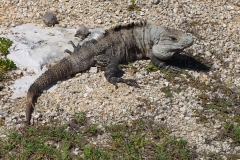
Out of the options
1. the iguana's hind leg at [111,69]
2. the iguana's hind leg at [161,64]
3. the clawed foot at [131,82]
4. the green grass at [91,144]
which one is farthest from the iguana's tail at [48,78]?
the iguana's hind leg at [161,64]

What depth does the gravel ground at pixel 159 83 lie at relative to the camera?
5777mm

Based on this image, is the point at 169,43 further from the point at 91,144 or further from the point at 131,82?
the point at 91,144

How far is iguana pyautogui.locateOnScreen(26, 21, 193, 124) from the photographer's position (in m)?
6.55

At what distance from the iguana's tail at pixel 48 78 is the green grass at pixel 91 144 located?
37 centimetres

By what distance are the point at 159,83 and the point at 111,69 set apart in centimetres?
81

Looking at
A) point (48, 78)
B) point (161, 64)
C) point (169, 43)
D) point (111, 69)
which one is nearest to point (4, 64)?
point (48, 78)

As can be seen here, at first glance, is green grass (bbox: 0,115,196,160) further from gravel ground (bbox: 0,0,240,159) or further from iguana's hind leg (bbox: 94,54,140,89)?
iguana's hind leg (bbox: 94,54,140,89)

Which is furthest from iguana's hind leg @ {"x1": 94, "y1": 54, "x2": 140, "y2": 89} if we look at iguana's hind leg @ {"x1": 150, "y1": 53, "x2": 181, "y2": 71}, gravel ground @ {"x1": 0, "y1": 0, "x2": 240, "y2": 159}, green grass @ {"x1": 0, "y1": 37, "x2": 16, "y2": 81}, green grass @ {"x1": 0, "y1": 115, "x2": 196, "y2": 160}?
green grass @ {"x1": 0, "y1": 37, "x2": 16, "y2": 81}

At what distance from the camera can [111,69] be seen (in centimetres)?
666

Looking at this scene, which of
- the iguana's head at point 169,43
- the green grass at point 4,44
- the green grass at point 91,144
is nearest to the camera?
the green grass at point 91,144

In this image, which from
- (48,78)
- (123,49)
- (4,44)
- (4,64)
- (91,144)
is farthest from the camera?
(123,49)

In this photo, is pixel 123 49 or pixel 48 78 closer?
pixel 48 78

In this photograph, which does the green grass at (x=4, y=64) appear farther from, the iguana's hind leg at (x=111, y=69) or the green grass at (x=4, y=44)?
the iguana's hind leg at (x=111, y=69)

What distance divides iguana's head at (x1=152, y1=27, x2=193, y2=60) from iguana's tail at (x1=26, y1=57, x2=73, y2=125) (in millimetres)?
1600
